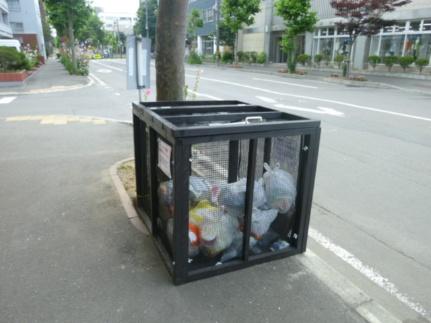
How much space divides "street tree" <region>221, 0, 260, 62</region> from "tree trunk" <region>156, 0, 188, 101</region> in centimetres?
3321

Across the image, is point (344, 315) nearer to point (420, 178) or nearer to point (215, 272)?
point (215, 272)

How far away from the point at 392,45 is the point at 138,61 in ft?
83.2

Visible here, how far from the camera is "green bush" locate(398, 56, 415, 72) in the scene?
23000 mm

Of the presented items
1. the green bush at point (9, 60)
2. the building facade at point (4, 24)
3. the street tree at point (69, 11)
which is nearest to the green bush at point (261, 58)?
the street tree at point (69, 11)

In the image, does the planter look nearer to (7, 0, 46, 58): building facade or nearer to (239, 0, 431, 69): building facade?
(239, 0, 431, 69): building facade

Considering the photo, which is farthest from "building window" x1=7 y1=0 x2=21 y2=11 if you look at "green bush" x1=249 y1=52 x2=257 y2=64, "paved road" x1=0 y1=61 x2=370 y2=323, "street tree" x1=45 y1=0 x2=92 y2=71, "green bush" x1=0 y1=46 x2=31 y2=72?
"paved road" x1=0 y1=61 x2=370 y2=323

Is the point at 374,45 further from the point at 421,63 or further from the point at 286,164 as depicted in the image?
the point at 286,164

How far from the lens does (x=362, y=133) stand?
8.20 metres

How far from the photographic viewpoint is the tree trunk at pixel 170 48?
4363 millimetres

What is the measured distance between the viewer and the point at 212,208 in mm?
2871

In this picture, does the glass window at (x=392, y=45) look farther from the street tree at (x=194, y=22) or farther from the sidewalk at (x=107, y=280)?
the street tree at (x=194, y=22)

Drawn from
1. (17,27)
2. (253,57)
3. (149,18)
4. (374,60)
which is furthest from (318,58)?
(17,27)

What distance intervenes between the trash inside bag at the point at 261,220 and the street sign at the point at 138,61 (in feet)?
11.3

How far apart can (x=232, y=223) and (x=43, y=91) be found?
15552 mm
